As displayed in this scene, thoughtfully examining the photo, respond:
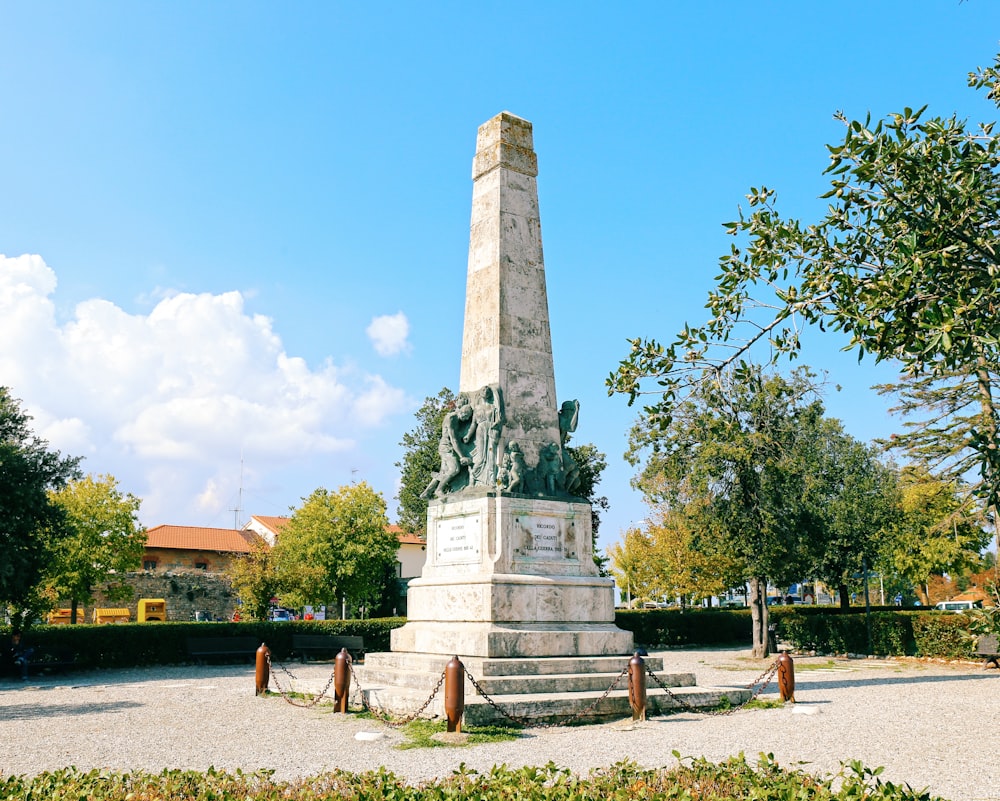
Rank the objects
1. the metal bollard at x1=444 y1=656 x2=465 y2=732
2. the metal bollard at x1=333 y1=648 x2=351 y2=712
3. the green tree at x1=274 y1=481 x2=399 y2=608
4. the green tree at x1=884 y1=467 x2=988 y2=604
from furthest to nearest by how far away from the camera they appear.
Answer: the green tree at x1=274 y1=481 x2=399 y2=608
the green tree at x1=884 y1=467 x2=988 y2=604
the metal bollard at x1=333 y1=648 x2=351 y2=712
the metal bollard at x1=444 y1=656 x2=465 y2=732

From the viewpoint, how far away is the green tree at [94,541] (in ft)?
98.9

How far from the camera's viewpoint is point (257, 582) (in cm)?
3597

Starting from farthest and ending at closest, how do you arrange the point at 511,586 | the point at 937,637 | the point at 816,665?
the point at 937,637
the point at 816,665
the point at 511,586

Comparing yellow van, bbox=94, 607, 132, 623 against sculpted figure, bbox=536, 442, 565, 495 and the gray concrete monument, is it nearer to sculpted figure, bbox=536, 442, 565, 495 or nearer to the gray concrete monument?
the gray concrete monument

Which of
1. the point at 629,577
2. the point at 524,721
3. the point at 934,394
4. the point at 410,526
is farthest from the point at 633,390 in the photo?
the point at 629,577

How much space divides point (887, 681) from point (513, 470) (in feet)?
33.2

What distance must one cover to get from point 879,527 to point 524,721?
2362cm

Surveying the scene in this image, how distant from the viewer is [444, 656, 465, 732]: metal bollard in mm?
9344

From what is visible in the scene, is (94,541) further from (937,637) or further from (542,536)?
(937,637)

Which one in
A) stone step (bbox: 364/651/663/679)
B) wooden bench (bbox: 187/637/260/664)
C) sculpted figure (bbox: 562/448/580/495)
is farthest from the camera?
wooden bench (bbox: 187/637/260/664)

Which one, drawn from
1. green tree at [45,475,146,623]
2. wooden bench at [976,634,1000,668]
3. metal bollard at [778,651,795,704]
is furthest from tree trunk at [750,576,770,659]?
green tree at [45,475,146,623]

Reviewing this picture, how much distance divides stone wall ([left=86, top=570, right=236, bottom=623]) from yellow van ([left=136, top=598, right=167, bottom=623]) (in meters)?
2.70

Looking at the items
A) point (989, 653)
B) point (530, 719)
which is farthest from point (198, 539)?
point (530, 719)

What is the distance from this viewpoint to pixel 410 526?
35750 millimetres
